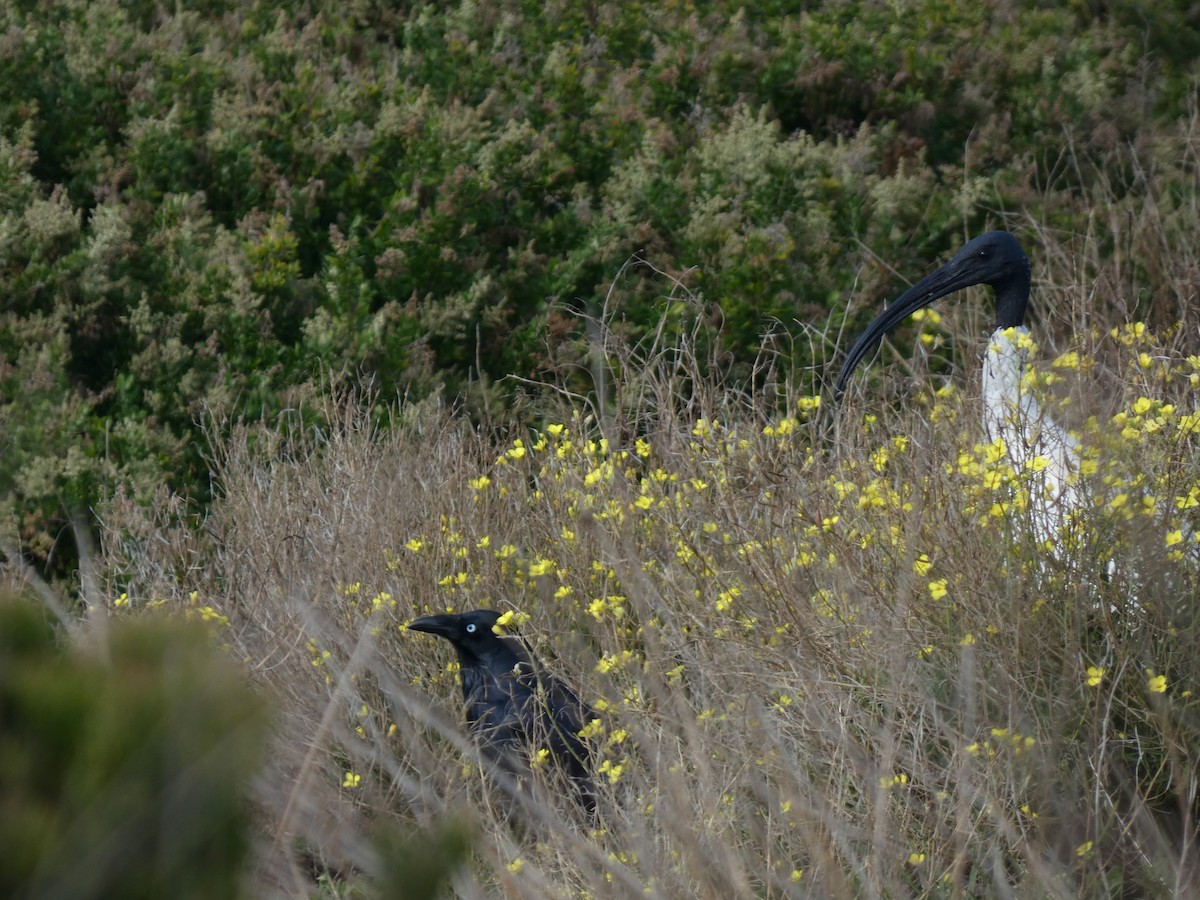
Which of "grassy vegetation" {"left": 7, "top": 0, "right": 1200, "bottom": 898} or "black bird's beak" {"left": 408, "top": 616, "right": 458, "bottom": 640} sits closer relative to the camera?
"grassy vegetation" {"left": 7, "top": 0, "right": 1200, "bottom": 898}

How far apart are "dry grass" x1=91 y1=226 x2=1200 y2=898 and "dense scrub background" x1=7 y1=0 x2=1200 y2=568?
1.69 metres

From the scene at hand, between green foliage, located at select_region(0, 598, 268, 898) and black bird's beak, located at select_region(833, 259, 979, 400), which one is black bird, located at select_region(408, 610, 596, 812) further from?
green foliage, located at select_region(0, 598, 268, 898)

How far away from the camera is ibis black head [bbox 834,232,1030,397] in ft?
18.0

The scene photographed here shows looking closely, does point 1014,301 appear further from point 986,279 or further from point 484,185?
point 484,185

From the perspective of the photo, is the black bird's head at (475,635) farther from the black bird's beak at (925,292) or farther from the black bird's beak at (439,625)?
the black bird's beak at (925,292)

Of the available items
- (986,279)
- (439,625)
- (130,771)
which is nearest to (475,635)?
(439,625)

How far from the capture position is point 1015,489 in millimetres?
3209

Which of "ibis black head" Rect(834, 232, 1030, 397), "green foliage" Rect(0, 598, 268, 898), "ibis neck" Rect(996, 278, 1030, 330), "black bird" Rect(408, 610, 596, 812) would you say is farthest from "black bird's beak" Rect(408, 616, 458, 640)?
"green foliage" Rect(0, 598, 268, 898)

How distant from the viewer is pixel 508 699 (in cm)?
415

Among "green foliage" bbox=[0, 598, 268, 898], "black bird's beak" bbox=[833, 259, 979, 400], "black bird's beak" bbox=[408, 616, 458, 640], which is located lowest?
"black bird's beak" bbox=[408, 616, 458, 640]

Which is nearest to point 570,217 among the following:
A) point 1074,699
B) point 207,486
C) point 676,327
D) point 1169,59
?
point 676,327

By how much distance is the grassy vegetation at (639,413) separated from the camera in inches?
119

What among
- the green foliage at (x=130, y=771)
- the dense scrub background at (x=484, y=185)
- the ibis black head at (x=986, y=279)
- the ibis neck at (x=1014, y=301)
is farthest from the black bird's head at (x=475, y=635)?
the green foliage at (x=130, y=771)

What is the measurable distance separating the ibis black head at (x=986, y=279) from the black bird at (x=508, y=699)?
1.91 meters
